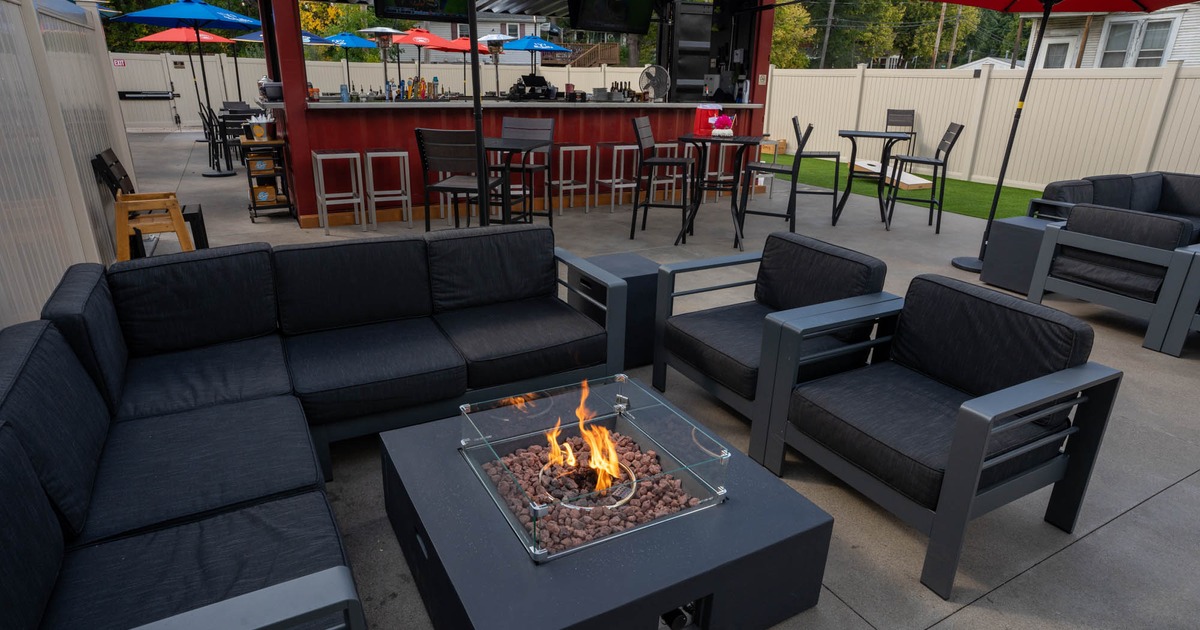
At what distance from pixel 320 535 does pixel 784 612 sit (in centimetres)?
126

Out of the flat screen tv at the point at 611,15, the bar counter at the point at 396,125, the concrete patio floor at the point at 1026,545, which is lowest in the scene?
the concrete patio floor at the point at 1026,545

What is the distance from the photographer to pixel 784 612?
1.86m

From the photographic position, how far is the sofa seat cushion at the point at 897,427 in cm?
200

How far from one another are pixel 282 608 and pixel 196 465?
89 cm

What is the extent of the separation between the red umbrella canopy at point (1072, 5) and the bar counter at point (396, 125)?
11.4 feet

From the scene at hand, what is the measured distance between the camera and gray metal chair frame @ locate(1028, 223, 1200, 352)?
384cm

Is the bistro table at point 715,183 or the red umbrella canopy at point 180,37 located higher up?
the red umbrella canopy at point 180,37

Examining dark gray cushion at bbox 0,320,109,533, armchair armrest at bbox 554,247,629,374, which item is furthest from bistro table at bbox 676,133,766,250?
dark gray cushion at bbox 0,320,109,533

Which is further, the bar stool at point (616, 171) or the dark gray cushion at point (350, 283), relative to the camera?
the bar stool at point (616, 171)

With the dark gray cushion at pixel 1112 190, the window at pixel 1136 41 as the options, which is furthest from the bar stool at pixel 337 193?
the window at pixel 1136 41

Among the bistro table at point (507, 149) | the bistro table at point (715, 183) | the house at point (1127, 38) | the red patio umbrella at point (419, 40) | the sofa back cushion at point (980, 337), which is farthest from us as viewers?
the house at point (1127, 38)

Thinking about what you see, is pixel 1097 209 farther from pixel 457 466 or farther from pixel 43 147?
pixel 43 147

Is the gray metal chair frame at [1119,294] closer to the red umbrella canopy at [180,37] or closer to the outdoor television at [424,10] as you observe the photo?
the outdoor television at [424,10]

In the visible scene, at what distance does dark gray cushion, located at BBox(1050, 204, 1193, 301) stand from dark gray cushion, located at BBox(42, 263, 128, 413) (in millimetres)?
5222
